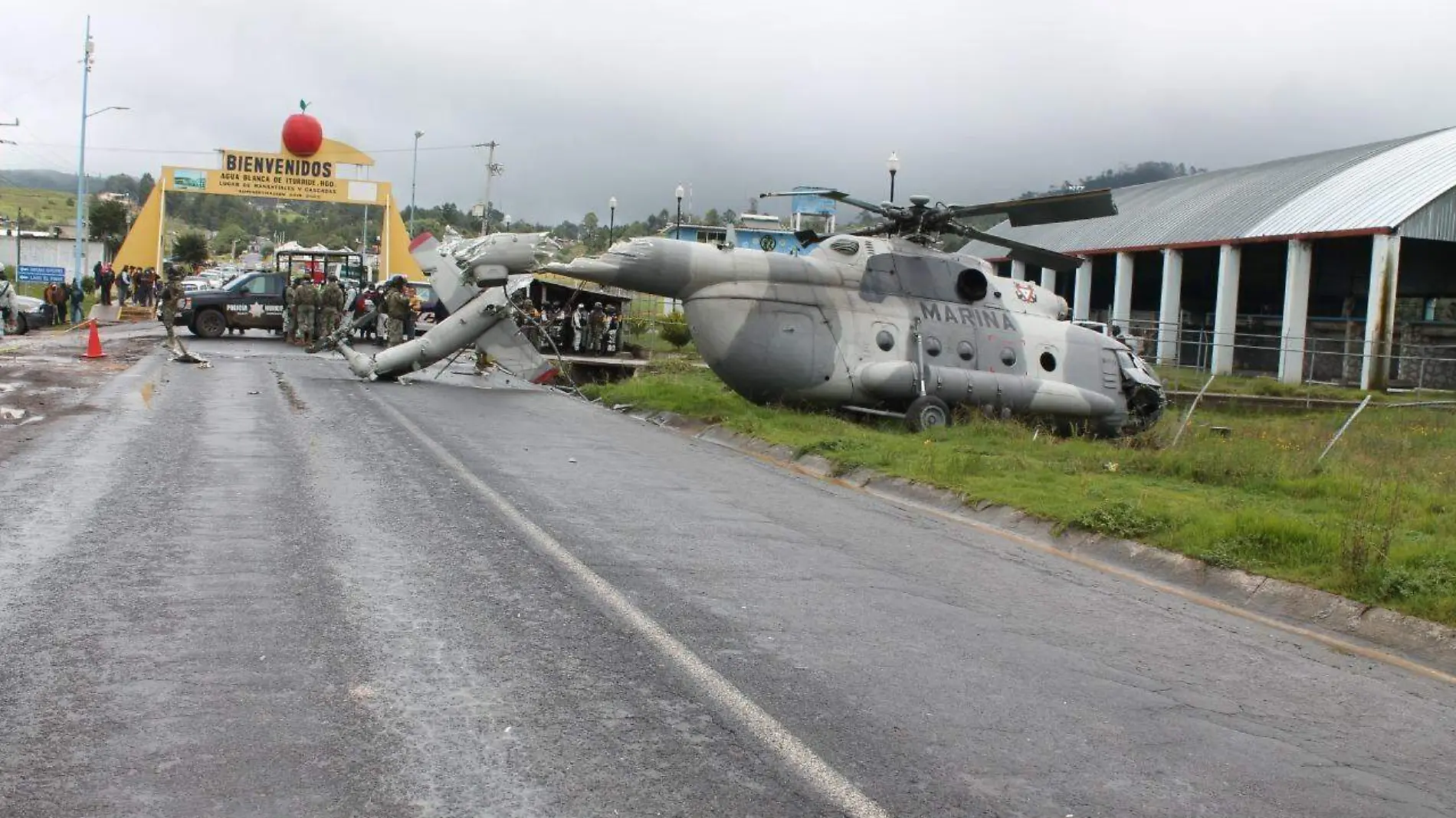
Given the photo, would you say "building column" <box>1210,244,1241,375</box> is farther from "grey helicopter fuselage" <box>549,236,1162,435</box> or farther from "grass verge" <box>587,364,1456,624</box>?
"grey helicopter fuselage" <box>549,236,1162,435</box>

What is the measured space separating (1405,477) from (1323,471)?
135 cm

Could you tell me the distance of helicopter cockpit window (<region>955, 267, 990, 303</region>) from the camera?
62.8 feet

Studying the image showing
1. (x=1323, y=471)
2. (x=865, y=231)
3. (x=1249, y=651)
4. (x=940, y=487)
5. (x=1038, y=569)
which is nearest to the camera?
(x=1249, y=651)

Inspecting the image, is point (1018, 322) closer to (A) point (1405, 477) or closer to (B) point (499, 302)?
(A) point (1405, 477)

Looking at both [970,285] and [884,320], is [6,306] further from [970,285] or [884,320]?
[970,285]

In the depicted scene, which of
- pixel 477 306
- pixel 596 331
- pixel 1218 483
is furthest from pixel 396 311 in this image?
pixel 1218 483

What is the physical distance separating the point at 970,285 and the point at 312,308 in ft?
68.8

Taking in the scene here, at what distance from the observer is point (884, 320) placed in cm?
1838

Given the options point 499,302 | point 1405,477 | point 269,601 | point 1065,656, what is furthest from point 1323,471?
point 499,302

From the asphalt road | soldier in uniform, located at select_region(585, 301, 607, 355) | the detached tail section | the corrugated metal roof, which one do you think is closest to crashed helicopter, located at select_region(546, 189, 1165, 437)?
the detached tail section

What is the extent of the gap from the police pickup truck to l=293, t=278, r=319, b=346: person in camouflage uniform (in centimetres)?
251

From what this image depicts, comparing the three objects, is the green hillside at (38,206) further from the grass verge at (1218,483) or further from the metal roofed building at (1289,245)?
the grass verge at (1218,483)

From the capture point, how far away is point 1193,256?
4703 cm

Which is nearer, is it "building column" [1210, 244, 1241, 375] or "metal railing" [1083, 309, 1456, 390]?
"metal railing" [1083, 309, 1456, 390]
